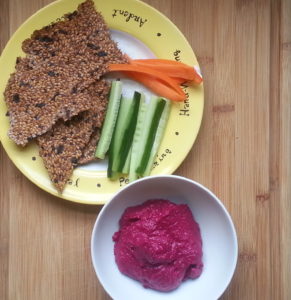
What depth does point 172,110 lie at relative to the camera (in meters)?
1.57

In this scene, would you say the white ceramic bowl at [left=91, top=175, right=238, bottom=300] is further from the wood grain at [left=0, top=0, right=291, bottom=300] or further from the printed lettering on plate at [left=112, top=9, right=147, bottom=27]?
the printed lettering on plate at [left=112, top=9, right=147, bottom=27]

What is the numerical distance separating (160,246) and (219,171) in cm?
38

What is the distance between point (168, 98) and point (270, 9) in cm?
51

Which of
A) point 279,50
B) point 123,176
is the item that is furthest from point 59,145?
point 279,50

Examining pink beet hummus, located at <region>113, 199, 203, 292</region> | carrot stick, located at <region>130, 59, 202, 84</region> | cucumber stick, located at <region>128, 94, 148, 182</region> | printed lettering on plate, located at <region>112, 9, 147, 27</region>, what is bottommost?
pink beet hummus, located at <region>113, 199, 203, 292</region>

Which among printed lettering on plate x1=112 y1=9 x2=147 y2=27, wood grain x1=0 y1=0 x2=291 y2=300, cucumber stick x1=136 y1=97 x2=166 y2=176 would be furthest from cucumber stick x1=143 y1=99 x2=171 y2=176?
printed lettering on plate x1=112 y1=9 x2=147 y2=27

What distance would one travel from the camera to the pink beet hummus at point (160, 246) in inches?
56.1

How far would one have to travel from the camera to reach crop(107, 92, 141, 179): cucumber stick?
1.56 meters

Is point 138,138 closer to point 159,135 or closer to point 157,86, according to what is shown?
point 159,135

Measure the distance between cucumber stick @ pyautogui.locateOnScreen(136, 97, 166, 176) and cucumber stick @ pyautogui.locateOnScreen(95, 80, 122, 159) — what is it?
114 mm

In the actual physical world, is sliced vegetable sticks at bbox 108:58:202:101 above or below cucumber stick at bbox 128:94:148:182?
above

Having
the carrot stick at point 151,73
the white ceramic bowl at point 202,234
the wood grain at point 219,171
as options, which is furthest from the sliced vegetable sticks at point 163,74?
the white ceramic bowl at point 202,234

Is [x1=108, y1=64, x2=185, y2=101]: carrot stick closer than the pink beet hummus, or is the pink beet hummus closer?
the pink beet hummus

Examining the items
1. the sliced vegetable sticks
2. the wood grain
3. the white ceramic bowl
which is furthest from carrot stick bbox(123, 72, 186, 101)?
the white ceramic bowl
